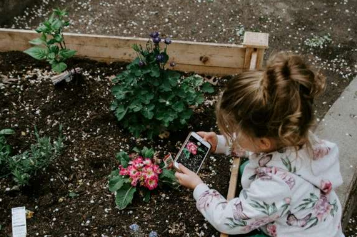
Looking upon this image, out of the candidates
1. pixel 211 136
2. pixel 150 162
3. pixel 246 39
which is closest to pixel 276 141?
pixel 211 136

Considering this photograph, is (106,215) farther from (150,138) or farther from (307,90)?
(307,90)

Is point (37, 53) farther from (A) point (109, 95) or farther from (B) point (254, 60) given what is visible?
(B) point (254, 60)

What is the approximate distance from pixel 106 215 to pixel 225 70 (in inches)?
55.7

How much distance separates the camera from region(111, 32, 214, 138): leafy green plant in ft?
8.31

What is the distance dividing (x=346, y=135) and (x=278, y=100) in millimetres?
1481

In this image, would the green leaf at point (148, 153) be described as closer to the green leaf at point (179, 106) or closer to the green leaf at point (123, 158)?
the green leaf at point (123, 158)

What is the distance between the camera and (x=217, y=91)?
3.14m

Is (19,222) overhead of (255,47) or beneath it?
beneath

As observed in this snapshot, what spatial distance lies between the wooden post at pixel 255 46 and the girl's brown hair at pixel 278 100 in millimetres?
1104

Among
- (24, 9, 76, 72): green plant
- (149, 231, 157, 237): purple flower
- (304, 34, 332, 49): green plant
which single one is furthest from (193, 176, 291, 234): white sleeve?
(304, 34, 332, 49): green plant

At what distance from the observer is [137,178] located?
2.37 meters

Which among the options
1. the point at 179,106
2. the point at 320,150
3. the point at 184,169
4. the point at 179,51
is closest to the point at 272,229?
the point at 320,150

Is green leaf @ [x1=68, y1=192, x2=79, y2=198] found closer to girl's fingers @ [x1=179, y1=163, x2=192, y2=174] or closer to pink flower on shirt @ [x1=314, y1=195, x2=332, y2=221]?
girl's fingers @ [x1=179, y1=163, x2=192, y2=174]

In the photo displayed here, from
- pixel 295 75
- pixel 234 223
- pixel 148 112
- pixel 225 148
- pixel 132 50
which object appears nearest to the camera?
pixel 295 75
